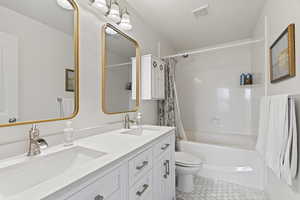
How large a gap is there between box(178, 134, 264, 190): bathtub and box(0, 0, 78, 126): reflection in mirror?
201 centimetres

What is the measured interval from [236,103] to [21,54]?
10.1 ft

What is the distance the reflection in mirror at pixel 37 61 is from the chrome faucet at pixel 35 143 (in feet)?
0.26

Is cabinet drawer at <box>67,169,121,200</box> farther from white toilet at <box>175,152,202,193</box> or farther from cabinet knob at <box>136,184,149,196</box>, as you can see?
white toilet at <box>175,152,202,193</box>

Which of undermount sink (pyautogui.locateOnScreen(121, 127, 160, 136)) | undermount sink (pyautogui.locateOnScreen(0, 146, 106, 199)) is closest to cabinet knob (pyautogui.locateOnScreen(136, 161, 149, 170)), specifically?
undermount sink (pyautogui.locateOnScreen(0, 146, 106, 199))

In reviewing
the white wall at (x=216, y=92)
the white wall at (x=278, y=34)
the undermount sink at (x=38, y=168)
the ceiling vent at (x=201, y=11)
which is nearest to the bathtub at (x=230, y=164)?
the white wall at (x=278, y=34)

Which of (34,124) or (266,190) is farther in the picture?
(266,190)

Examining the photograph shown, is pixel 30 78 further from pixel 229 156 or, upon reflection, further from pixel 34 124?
pixel 229 156

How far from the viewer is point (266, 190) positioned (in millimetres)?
1687

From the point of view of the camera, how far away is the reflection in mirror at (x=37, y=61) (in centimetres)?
75

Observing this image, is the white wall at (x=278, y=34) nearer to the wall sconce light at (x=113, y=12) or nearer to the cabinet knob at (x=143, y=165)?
the cabinet knob at (x=143, y=165)

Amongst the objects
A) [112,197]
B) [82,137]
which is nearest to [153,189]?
[112,197]

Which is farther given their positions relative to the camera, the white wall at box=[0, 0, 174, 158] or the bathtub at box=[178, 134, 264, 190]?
the bathtub at box=[178, 134, 264, 190]

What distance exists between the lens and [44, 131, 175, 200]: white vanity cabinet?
548mm

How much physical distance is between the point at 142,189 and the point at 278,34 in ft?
6.00
